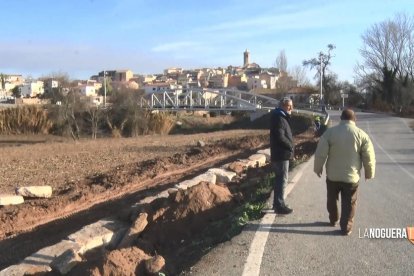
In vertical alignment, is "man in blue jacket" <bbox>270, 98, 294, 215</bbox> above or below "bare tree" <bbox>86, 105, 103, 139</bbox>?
above

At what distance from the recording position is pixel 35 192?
48.6ft

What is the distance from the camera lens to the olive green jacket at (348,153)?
721cm

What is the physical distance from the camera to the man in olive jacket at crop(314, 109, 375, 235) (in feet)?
23.7

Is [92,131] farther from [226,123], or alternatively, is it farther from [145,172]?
[145,172]

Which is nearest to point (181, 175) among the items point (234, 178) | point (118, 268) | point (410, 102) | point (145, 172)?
point (145, 172)

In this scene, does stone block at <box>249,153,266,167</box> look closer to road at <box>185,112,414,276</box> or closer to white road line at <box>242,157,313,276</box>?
road at <box>185,112,414,276</box>

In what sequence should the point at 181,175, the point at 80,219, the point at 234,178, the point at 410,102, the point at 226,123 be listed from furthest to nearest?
the point at 226,123 → the point at 410,102 → the point at 181,175 → the point at 234,178 → the point at 80,219

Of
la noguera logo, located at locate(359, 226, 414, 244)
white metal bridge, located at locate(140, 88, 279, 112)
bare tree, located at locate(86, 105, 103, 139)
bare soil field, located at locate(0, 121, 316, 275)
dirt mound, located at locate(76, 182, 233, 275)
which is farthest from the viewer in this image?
white metal bridge, located at locate(140, 88, 279, 112)

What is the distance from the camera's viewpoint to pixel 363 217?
8.42m

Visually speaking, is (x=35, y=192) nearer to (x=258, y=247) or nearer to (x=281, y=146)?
(x=281, y=146)

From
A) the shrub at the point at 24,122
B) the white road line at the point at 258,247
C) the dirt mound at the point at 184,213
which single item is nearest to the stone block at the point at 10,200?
the dirt mound at the point at 184,213

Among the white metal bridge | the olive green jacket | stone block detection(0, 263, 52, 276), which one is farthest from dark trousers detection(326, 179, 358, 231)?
the white metal bridge

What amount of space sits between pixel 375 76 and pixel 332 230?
97201 mm

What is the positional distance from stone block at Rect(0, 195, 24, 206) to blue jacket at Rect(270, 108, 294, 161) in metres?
8.32
